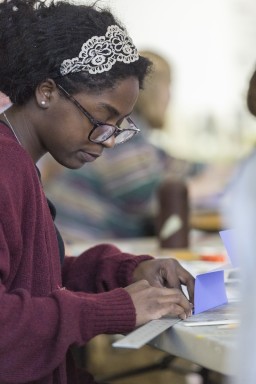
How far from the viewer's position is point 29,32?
4.83ft

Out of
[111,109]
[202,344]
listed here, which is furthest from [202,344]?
[111,109]

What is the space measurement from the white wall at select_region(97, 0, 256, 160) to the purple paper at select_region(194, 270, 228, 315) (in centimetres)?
349

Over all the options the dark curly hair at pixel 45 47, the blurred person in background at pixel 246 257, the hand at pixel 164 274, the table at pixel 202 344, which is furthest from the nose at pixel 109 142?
the blurred person in background at pixel 246 257

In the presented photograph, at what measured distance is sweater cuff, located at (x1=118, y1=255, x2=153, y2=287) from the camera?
5.40 ft

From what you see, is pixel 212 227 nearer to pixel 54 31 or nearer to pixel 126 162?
pixel 126 162

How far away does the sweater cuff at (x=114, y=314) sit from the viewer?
1287 mm

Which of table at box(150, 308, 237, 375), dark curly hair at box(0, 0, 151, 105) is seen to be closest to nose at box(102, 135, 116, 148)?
dark curly hair at box(0, 0, 151, 105)

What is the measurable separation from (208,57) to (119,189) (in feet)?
6.05

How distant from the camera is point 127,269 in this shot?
1.65 meters

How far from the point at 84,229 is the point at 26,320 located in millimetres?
2290

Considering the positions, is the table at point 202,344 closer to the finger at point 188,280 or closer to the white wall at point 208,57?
the finger at point 188,280

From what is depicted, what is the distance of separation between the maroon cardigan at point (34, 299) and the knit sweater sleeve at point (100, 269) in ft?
0.77

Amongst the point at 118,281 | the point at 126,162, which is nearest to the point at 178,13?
the point at 126,162

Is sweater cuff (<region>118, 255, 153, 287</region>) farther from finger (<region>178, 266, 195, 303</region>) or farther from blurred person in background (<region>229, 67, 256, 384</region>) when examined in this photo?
blurred person in background (<region>229, 67, 256, 384</region>)
